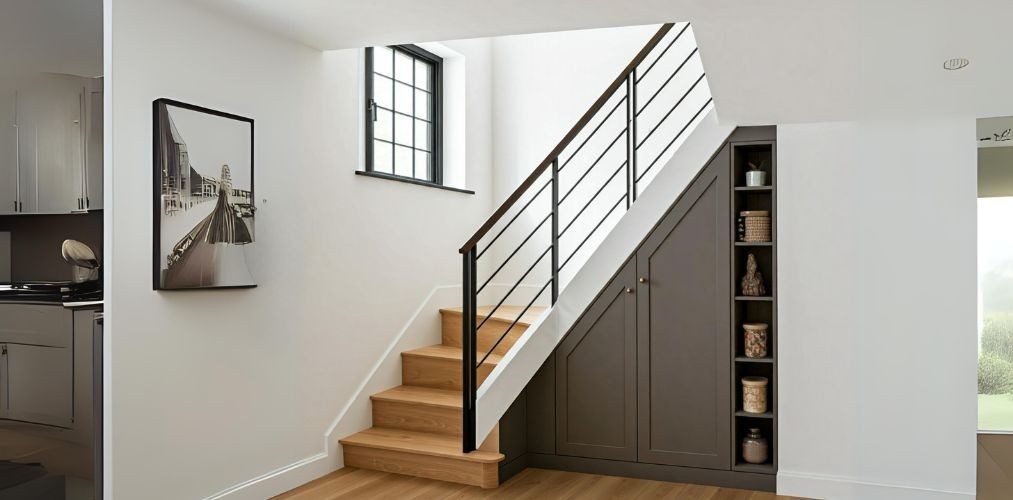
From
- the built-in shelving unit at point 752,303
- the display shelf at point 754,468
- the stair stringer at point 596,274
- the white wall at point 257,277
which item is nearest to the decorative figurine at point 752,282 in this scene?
the built-in shelving unit at point 752,303

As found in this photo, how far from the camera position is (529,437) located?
4684 mm

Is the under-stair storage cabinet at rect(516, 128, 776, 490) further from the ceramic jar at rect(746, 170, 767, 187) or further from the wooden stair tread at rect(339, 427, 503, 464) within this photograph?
the wooden stair tread at rect(339, 427, 503, 464)

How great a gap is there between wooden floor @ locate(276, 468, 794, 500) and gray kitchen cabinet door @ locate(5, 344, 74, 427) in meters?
1.27

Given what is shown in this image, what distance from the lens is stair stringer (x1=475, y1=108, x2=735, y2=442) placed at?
4293 mm

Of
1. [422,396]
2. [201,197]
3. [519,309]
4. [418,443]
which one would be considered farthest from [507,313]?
[201,197]

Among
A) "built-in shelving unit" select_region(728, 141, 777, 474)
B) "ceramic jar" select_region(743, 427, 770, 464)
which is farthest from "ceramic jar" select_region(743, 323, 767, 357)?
"ceramic jar" select_region(743, 427, 770, 464)

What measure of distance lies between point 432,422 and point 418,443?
221mm

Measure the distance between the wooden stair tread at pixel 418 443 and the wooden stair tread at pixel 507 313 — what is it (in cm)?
83

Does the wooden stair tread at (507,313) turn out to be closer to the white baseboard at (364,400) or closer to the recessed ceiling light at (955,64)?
the white baseboard at (364,400)

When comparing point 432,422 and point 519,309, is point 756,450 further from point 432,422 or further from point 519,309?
point 519,309

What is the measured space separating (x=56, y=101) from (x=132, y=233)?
0.60 meters

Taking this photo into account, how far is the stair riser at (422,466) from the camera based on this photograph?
4.19m

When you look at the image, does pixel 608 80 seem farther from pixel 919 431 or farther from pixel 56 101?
pixel 56 101

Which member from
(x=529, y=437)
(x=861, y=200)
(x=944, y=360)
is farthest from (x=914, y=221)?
(x=529, y=437)
